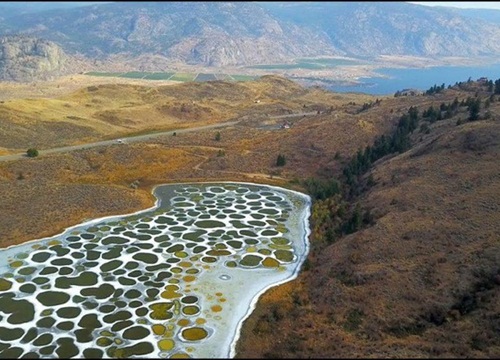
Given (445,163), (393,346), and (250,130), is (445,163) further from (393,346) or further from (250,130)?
(250,130)

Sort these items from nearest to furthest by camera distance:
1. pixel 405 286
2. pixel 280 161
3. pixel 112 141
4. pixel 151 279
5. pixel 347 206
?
pixel 405 286
pixel 151 279
pixel 347 206
pixel 280 161
pixel 112 141

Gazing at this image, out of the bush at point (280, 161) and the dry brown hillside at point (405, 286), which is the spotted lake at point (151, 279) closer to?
the dry brown hillside at point (405, 286)

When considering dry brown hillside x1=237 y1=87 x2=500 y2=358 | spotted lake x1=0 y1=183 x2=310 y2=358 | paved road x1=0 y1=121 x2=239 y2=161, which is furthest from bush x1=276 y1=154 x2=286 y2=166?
paved road x1=0 y1=121 x2=239 y2=161

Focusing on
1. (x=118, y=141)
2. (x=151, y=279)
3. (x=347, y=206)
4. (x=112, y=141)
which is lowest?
(x=151, y=279)

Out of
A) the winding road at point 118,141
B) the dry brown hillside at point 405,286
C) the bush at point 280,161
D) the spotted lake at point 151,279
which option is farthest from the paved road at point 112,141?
the dry brown hillside at point 405,286

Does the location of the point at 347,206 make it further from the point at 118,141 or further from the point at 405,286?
the point at 118,141

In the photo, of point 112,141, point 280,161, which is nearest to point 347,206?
point 280,161

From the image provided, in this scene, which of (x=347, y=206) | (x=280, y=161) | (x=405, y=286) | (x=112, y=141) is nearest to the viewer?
(x=405, y=286)
